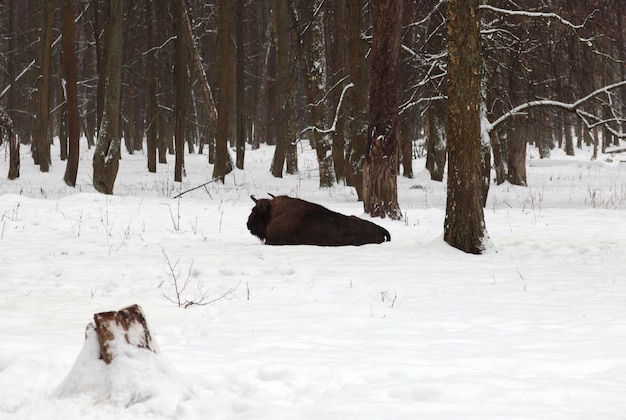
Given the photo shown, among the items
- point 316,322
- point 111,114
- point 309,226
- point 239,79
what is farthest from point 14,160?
point 316,322

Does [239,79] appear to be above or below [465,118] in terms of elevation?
above

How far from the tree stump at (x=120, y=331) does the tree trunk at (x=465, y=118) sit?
19.5ft

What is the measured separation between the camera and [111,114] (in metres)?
16.1

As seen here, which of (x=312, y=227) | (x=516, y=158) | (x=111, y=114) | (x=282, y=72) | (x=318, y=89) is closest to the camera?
(x=312, y=227)

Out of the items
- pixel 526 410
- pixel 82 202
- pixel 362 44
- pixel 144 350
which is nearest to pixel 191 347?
pixel 144 350

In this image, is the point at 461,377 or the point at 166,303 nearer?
the point at 461,377

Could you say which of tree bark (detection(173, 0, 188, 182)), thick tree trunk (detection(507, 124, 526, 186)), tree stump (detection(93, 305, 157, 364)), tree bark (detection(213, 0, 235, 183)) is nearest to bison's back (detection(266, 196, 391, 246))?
tree stump (detection(93, 305, 157, 364))

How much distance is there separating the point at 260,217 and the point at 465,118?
10.5ft

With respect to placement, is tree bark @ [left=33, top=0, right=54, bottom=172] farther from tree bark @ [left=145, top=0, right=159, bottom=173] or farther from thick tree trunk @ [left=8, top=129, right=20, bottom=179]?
tree bark @ [left=145, top=0, right=159, bottom=173]

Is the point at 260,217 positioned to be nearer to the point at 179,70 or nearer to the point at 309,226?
the point at 309,226

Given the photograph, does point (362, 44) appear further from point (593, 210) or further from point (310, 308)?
point (310, 308)

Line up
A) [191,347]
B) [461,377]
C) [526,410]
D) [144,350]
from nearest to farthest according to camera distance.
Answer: [526,410]
[144,350]
[461,377]
[191,347]

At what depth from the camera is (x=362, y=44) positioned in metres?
15.6

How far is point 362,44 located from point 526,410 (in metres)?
13.3
